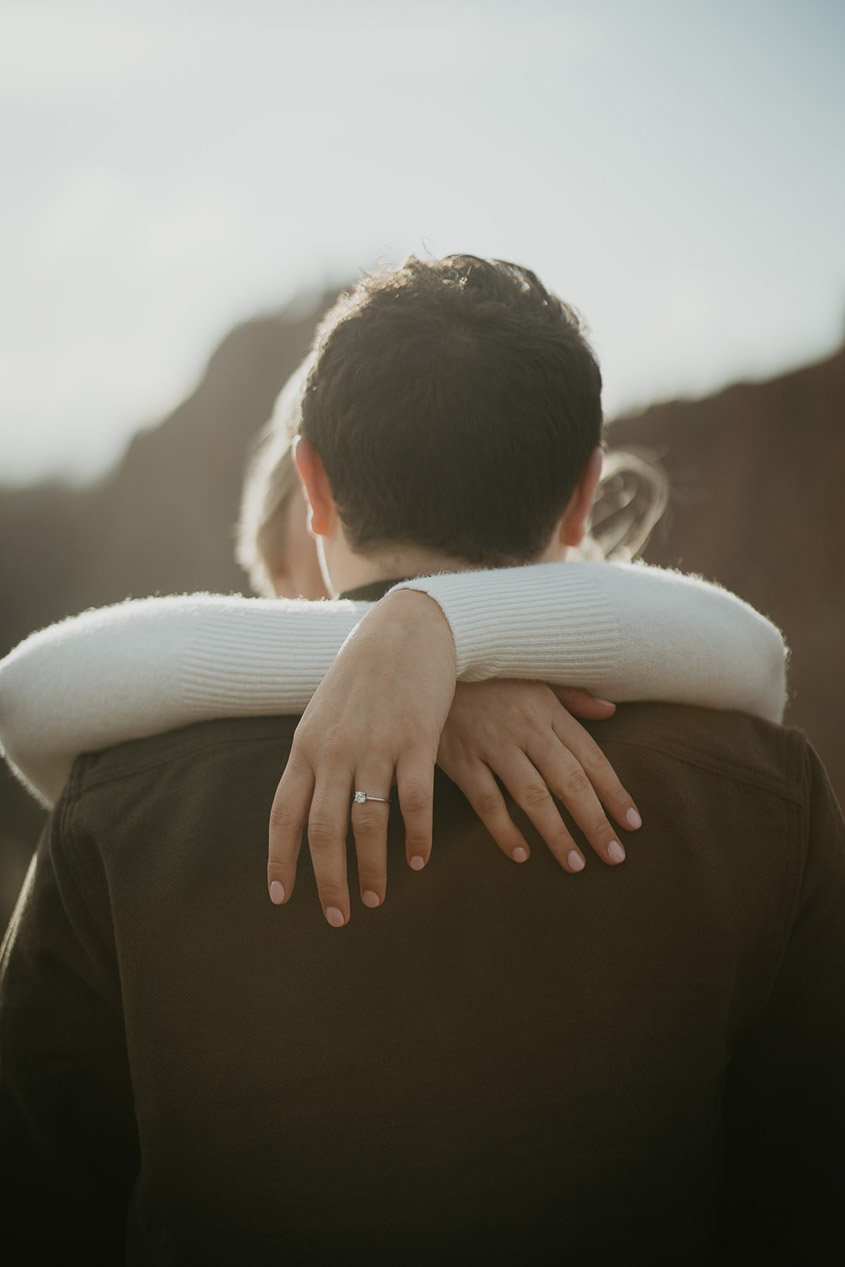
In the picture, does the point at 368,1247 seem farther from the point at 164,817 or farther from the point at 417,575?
the point at 417,575

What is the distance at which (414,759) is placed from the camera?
90cm

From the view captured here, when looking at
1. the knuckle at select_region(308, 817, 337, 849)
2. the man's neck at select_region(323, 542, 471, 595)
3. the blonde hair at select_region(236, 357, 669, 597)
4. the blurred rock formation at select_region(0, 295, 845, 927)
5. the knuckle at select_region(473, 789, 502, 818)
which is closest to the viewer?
the knuckle at select_region(308, 817, 337, 849)

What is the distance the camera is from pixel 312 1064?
1041 millimetres

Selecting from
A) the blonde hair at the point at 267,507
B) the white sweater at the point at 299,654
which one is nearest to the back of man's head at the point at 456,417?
the white sweater at the point at 299,654

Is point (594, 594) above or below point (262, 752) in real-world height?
above

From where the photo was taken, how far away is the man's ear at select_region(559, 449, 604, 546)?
4.42 feet

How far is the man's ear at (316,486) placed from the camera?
1.34m

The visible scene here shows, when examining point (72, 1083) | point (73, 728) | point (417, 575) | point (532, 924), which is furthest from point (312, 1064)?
point (417, 575)

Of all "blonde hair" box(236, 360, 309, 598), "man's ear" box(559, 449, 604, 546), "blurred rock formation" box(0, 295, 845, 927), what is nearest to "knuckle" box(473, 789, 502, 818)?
"man's ear" box(559, 449, 604, 546)

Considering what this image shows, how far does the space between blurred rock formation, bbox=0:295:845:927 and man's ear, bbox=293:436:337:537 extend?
6.79 metres

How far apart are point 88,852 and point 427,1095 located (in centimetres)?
52

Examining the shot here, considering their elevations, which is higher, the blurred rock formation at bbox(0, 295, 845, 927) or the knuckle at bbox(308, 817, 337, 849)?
the knuckle at bbox(308, 817, 337, 849)

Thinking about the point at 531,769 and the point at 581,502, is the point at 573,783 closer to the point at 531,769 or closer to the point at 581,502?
the point at 531,769

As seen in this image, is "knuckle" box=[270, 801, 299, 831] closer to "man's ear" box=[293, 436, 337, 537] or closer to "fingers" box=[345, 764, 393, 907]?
"fingers" box=[345, 764, 393, 907]
